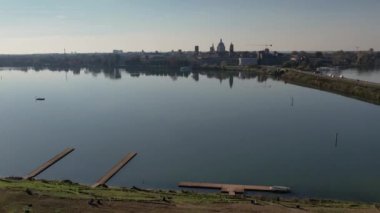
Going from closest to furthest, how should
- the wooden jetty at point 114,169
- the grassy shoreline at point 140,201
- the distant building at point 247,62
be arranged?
1. the grassy shoreline at point 140,201
2. the wooden jetty at point 114,169
3. the distant building at point 247,62

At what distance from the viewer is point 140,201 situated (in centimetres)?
1096

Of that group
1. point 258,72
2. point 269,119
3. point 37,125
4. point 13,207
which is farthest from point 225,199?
point 258,72

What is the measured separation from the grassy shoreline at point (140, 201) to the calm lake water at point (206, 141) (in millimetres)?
2269

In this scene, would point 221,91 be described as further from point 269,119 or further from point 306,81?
point 269,119

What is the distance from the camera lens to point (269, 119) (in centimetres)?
2786

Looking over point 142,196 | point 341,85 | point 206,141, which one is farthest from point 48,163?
point 341,85

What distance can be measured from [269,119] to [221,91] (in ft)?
59.6

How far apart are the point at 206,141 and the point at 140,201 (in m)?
10.8

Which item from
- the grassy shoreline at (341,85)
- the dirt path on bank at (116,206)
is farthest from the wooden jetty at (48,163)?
the grassy shoreline at (341,85)

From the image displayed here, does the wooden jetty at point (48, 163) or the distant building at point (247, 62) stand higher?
the distant building at point (247, 62)

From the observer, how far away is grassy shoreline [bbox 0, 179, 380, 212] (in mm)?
10469

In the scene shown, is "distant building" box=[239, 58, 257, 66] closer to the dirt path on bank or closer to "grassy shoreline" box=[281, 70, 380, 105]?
"grassy shoreline" box=[281, 70, 380, 105]

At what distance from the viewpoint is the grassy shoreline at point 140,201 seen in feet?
34.3

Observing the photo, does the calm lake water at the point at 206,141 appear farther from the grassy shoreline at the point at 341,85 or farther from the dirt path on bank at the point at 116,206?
the dirt path on bank at the point at 116,206
